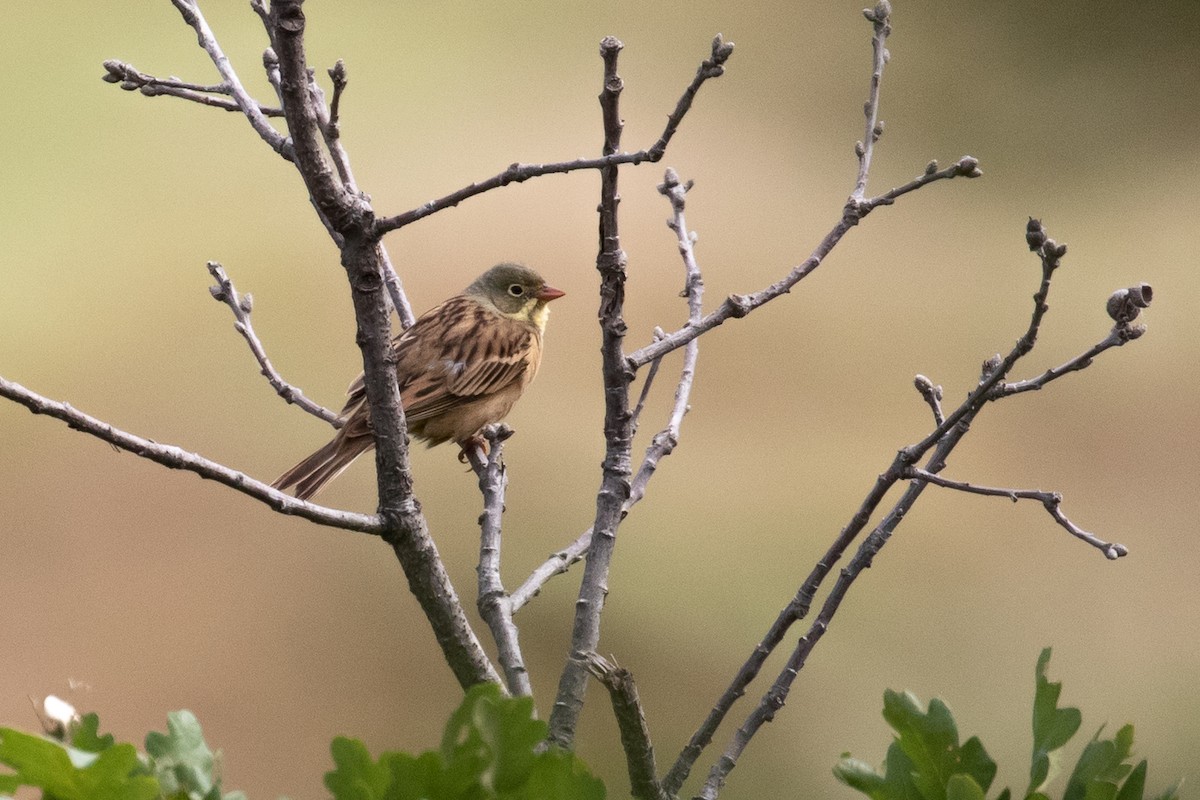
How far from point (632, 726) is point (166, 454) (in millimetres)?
765

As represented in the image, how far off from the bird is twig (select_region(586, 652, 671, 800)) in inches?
103

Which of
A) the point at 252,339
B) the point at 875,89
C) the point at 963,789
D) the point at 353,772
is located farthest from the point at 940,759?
the point at 252,339

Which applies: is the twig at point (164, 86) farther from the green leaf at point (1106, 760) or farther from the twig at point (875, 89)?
the green leaf at point (1106, 760)

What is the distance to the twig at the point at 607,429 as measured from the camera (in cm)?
205

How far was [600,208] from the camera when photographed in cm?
213

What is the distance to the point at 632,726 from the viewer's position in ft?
5.94

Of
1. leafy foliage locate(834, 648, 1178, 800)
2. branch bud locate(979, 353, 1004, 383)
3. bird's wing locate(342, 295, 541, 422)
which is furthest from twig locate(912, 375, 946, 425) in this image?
bird's wing locate(342, 295, 541, 422)

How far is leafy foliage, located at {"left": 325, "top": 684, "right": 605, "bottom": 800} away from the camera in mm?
1353

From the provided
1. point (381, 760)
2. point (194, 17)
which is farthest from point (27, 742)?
point (194, 17)

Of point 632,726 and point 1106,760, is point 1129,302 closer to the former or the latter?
point 1106,760

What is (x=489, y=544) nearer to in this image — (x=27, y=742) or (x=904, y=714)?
(x=904, y=714)

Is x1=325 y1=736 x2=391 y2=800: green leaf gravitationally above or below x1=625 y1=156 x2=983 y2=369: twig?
below

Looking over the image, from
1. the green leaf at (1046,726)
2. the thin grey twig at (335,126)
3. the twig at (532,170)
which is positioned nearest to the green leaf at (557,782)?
the green leaf at (1046,726)

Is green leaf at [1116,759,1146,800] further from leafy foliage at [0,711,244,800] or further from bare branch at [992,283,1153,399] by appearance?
leafy foliage at [0,711,244,800]
